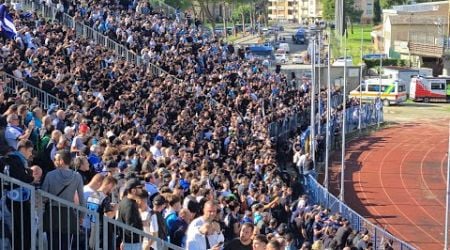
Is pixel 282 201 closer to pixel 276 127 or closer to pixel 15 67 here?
pixel 15 67

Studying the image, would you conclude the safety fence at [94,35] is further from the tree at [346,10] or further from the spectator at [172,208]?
the tree at [346,10]

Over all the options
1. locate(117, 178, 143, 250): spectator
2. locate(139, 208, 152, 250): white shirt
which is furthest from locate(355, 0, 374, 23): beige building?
locate(117, 178, 143, 250): spectator

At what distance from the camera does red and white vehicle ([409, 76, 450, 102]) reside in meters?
58.9

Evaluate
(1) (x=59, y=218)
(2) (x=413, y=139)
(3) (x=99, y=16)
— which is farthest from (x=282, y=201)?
(2) (x=413, y=139)

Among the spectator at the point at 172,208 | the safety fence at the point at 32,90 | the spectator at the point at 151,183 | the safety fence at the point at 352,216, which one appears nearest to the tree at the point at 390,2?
the safety fence at the point at 352,216

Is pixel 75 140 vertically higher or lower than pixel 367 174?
higher

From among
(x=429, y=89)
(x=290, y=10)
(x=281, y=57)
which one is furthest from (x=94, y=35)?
(x=290, y=10)

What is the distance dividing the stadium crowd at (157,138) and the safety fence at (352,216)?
81 cm

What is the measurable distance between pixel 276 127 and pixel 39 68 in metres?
13.1

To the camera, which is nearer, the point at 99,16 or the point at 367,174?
the point at 99,16

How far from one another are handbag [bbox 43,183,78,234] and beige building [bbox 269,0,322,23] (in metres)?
149

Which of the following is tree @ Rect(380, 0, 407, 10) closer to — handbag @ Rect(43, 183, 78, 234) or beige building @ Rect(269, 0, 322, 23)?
beige building @ Rect(269, 0, 322, 23)

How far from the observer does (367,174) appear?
1353 inches

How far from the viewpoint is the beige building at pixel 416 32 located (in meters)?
74.0
